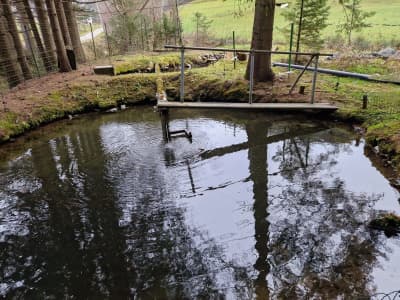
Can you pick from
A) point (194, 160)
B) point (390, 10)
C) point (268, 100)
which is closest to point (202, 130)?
point (194, 160)

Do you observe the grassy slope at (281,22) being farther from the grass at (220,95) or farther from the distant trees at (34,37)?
the distant trees at (34,37)

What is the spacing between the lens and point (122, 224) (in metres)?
4.63

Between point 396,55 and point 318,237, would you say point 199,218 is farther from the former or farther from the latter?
point 396,55

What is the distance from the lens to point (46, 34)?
43.4 ft

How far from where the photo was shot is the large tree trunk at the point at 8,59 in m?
10.8

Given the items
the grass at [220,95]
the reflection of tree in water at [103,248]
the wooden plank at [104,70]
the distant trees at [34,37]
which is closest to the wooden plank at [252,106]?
the grass at [220,95]

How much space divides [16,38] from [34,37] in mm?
1688

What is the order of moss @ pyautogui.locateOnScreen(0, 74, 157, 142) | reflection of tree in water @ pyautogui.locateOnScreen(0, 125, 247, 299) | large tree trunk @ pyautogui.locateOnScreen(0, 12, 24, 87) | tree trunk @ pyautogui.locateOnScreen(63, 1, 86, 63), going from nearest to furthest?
reflection of tree in water @ pyautogui.locateOnScreen(0, 125, 247, 299), moss @ pyautogui.locateOnScreen(0, 74, 157, 142), large tree trunk @ pyautogui.locateOnScreen(0, 12, 24, 87), tree trunk @ pyautogui.locateOnScreen(63, 1, 86, 63)

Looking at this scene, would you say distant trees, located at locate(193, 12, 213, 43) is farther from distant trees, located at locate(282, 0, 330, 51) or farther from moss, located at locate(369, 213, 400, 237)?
moss, located at locate(369, 213, 400, 237)

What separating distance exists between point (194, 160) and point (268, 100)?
3842 mm

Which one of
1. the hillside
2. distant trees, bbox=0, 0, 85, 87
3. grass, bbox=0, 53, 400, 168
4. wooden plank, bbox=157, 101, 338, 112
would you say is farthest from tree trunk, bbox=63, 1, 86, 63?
wooden plank, bbox=157, 101, 338, 112

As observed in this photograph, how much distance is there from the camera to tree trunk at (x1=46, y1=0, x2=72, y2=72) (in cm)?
1236

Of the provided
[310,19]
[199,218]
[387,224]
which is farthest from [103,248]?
[310,19]

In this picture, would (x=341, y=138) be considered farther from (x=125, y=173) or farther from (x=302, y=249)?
(x=125, y=173)
